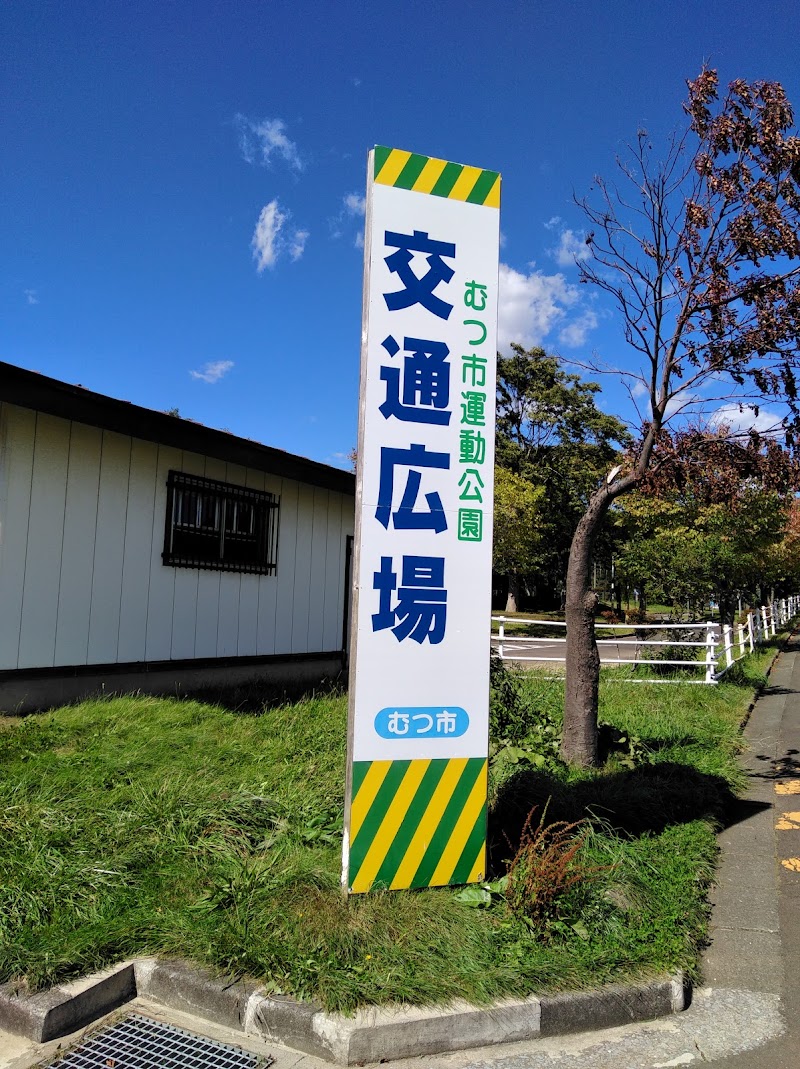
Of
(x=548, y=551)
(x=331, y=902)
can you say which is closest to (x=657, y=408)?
(x=331, y=902)

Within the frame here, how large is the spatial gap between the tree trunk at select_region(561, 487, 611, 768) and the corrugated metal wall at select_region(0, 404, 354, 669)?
476 centimetres

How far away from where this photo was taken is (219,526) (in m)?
9.84

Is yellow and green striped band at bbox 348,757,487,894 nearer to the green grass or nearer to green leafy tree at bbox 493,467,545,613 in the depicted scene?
the green grass

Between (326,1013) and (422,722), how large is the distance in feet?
4.61

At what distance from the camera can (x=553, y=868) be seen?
12.4ft

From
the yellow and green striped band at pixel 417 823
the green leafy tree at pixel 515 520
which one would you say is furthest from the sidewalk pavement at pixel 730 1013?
the green leafy tree at pixel 515 520

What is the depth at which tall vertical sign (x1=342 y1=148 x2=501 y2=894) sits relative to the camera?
155 inches

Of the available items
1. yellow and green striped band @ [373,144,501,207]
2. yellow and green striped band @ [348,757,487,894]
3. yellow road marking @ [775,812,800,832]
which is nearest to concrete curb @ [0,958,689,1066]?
yellow and green striped band @ [348,757,487,894]

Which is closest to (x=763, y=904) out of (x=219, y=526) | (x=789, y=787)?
(x=789, y=787)

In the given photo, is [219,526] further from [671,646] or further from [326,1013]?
[671,646]

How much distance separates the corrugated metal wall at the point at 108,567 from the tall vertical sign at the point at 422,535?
4904 mm

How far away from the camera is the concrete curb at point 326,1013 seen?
3061 millimetres

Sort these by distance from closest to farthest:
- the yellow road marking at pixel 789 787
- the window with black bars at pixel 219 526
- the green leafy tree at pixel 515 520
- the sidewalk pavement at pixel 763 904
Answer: the sidewalk pavement at pixel 763 904 < the yellow road marking at pixel 789 787 < the window with black bars at pixel 219 526 < the green leafy tree at pixel 515 520

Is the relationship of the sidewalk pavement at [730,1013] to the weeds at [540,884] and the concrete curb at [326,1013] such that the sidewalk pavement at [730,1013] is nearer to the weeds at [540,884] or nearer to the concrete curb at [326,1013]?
the concrete curb at [326,1013]
